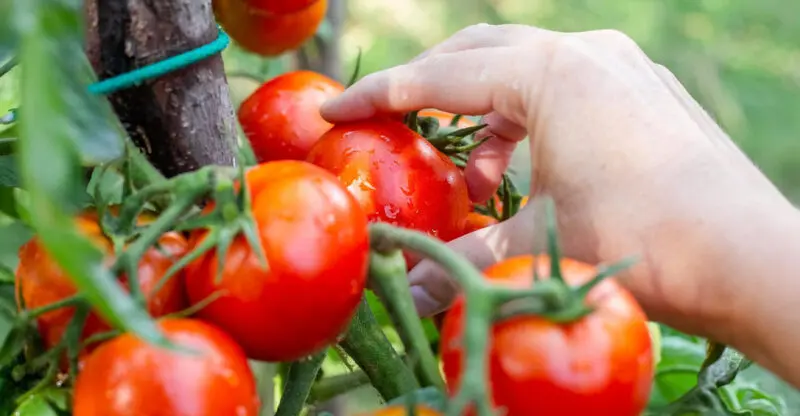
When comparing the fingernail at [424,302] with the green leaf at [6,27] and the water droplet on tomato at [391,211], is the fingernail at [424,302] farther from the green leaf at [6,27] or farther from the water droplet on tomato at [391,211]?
the green leaf at [6,27]

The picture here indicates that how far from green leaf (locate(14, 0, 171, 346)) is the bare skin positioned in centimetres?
37

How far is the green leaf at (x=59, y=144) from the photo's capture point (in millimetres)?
319

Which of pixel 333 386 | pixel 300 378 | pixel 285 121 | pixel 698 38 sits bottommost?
pixel 698 38

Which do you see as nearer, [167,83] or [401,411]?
[401,411]

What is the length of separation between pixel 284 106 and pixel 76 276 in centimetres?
47

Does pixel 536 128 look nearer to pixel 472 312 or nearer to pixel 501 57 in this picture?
pixel 501 57

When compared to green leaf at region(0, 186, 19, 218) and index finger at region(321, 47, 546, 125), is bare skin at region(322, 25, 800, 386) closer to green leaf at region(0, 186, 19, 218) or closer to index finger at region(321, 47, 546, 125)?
index finger at region(321, 47, 546, 125)

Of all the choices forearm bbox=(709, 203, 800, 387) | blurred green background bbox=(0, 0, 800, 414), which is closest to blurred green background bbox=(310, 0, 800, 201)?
blurred green background bbox=(0, 0, 800, 414)

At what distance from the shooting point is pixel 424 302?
0.72 m

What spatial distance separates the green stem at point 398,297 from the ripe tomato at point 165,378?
10 centimetres

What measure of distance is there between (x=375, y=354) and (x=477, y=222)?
0.20 metres

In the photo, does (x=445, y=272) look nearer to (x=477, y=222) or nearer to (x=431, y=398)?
(x=477, y=222)

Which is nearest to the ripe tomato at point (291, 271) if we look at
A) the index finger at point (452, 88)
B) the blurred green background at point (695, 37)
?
the index finger at point (452, 88)

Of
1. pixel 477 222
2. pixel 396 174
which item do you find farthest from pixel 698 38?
pixel 396 174
